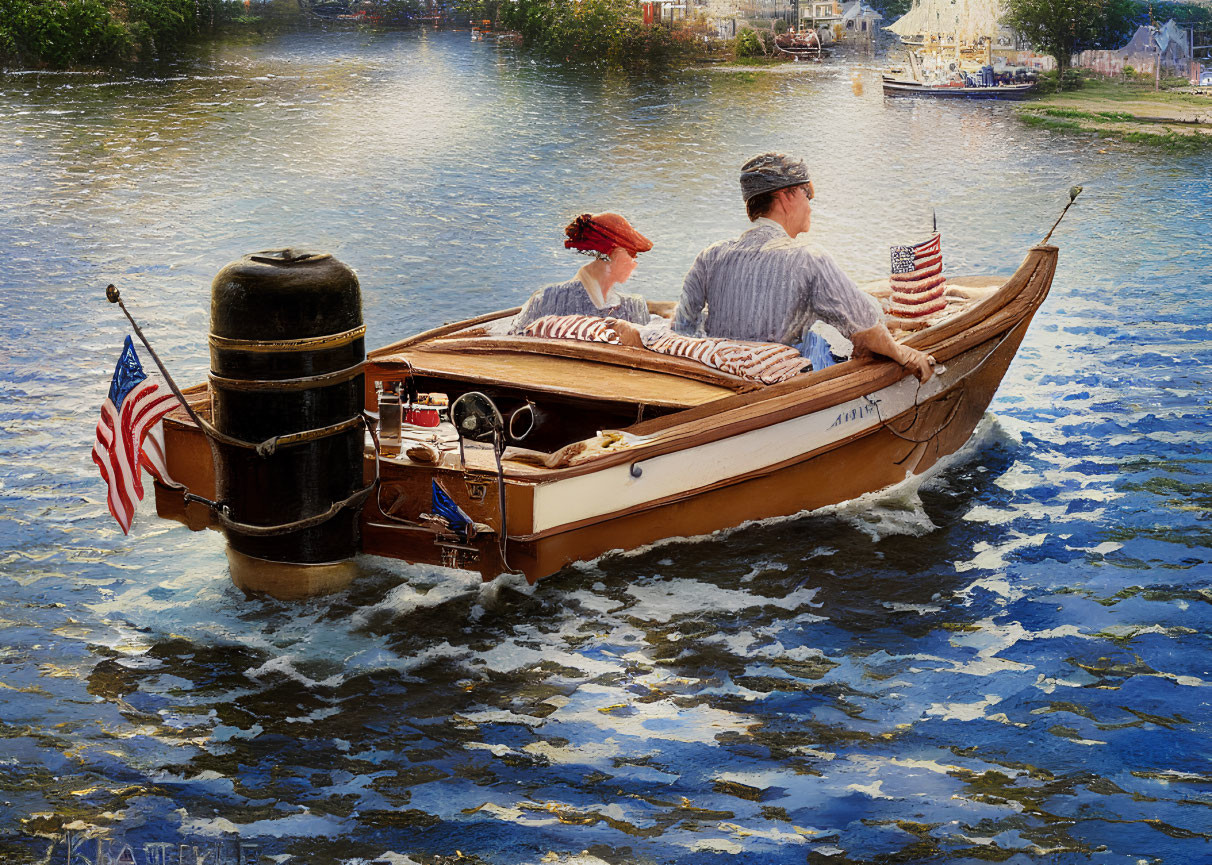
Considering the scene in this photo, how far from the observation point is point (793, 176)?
5.89 meters

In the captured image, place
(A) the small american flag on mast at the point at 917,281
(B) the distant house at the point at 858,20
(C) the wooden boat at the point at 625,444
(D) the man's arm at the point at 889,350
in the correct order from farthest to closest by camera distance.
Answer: (B) the distant house at the point at 858,20
(A) the small american flag on mast at the point at 917,281
(D) the man's arm at the point at 889,350
(C) the wooden boat at the point at 625,444

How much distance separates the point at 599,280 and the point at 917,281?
1807 millimetres

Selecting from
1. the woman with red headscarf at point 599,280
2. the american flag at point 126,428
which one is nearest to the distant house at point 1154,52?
the woman with red headscarf at point 599,280

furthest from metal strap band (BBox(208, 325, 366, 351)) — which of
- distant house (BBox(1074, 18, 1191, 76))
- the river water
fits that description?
distant house (BBox(1074, 18, 1191, 76))

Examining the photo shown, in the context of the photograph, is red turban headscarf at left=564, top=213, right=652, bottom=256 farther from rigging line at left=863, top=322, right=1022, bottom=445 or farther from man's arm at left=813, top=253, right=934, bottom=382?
rigging line at left=863, top=322, right=1022, bottom=445

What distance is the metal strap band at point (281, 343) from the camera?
4.50 metres

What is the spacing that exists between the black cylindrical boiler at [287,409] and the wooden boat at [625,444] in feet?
0.91

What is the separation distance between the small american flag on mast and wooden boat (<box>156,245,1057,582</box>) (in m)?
0.13

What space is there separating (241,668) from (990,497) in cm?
394

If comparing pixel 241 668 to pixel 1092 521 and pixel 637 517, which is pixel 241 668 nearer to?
pixel 637 517

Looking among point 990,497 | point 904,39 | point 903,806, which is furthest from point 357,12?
point 903,806

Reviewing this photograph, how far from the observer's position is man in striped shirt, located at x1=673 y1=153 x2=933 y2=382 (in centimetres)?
587
